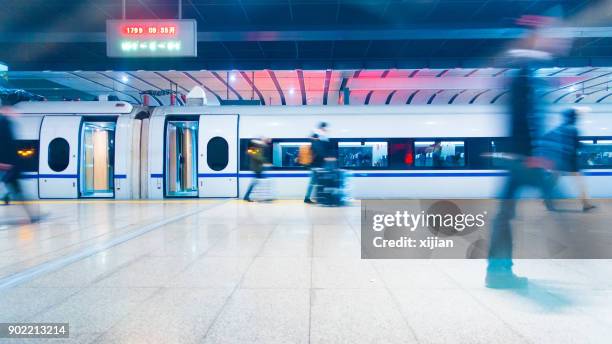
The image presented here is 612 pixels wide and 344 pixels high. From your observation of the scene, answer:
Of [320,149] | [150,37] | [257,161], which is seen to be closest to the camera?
[150,37]

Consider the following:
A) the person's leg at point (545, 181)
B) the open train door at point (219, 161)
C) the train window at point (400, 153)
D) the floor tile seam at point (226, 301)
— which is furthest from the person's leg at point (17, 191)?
the train window at point (400, 153)

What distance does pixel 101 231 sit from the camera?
6.74 metres

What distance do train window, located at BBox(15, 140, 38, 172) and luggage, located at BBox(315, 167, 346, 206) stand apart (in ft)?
29.1

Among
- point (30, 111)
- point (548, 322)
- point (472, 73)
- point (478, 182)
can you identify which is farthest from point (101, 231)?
point (472, 73)

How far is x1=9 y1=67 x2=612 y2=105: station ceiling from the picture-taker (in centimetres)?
1620

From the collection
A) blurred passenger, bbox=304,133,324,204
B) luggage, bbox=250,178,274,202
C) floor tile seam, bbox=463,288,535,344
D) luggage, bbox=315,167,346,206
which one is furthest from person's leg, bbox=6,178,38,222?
floor tile seam, bbox=463,288,535,344

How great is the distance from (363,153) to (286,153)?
238cm

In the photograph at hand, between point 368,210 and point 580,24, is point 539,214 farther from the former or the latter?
point 580,24

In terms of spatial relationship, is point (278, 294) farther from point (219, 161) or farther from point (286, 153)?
point (219, 161)

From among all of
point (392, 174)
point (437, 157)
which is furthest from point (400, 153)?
point (437, 157)

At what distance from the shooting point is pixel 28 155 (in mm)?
11906

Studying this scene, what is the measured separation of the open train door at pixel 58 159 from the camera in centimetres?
1179

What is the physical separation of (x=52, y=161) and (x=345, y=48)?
985 cm

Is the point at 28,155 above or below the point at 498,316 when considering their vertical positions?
above
